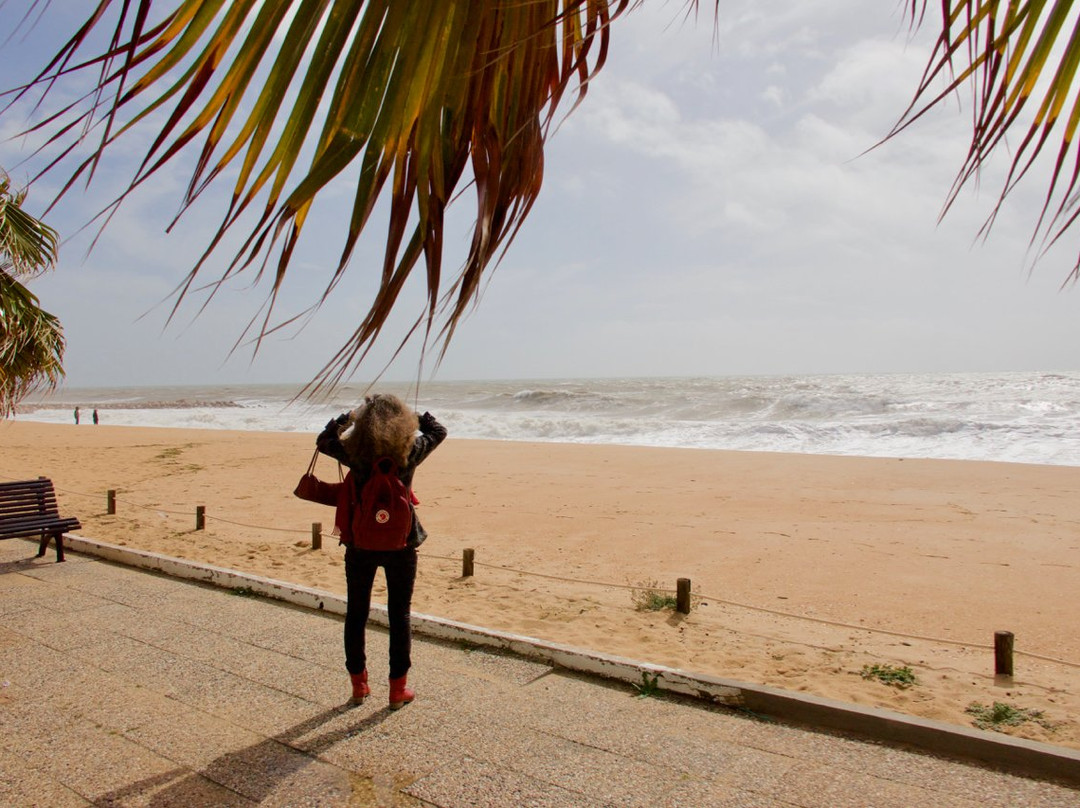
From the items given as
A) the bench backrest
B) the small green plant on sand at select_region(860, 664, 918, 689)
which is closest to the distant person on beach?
the small green plant on sand at select_region(860, 664, 918, 689)

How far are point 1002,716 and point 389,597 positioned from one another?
361cm

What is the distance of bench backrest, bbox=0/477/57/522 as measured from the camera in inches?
295

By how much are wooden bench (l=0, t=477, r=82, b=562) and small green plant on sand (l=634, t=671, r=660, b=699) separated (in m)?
5.99

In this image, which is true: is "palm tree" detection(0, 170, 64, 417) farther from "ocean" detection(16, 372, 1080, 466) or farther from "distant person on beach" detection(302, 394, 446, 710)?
"ocean" detection(16, 372, 1080, 466)

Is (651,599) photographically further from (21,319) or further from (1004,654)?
(21,319)

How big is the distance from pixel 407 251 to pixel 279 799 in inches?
127

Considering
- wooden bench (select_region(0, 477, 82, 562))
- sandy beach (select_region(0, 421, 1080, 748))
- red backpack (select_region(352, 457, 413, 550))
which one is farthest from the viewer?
wooden bench (select_region(0, 477, 82, 562))

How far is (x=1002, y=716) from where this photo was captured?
14.2 feet

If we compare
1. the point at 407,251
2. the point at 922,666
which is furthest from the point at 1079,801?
the point at 407,251

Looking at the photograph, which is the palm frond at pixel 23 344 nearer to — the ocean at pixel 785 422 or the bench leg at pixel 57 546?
the bench leg at pixel 57 546

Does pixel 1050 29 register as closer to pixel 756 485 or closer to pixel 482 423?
pixel 756 485

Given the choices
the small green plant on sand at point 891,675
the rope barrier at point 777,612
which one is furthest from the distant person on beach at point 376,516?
the rope barrier at point 777,612

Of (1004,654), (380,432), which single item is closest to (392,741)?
(380,432)

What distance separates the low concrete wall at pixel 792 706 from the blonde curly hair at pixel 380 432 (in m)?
1.73
